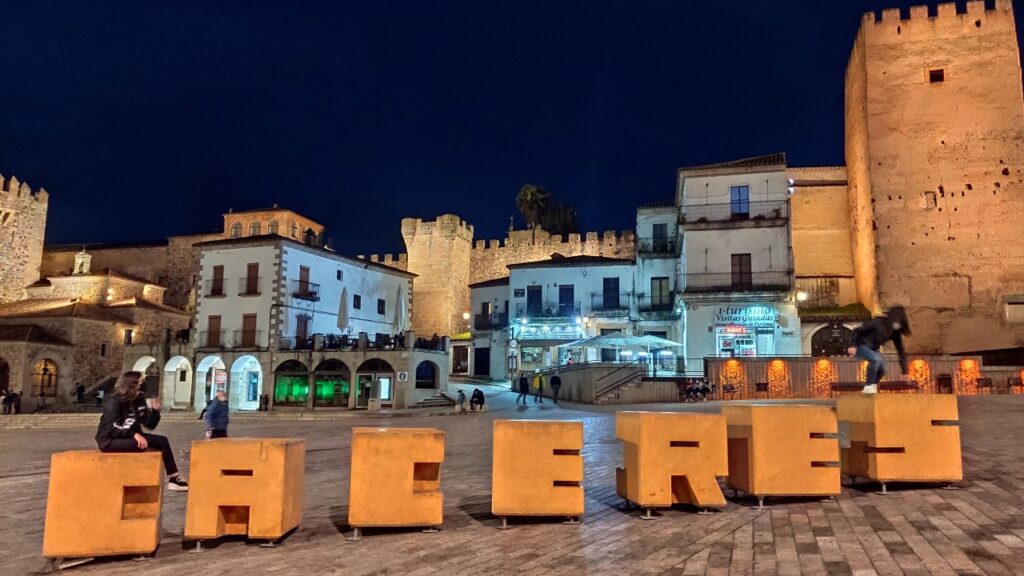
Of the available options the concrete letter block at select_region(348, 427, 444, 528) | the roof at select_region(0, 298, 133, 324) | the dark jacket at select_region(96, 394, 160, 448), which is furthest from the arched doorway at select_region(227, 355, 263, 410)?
A: the concrete letter block at select_region(348, 427, 444, 528)

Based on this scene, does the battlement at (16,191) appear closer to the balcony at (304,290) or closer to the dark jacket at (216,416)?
the balcony at (304,290)

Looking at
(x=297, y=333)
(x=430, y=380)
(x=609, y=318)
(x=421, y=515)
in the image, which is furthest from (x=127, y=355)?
(x=421, y=515)

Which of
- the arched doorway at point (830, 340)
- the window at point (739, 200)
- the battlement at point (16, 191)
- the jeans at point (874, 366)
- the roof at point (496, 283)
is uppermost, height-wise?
→ the battlement at point (16, 191)

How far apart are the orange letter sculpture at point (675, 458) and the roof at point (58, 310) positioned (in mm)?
46658

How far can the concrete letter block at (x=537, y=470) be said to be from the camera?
6656mm

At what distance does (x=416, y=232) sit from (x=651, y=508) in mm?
50559

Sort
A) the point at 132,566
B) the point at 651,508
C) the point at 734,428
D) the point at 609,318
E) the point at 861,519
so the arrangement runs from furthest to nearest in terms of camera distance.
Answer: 1. the point at 609,318
2. the point at 734,428
3. the point at 651,508
4. the point at 861,519
5. the point at 132,566

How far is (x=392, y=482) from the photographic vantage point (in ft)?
21.2

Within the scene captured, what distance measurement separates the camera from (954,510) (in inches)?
252

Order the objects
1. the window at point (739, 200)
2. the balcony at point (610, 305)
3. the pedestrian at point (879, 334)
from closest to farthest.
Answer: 1. the pedestrian at point (879, 334)
2. the window at point (739, 200)
3. the balcony at point (610, 305)

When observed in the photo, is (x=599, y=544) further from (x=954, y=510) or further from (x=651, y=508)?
(x=954, y=510)

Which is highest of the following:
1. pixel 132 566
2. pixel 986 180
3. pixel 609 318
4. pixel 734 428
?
pixel 986 180

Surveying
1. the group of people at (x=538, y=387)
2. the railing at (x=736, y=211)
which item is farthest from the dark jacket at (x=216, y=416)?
the railing at (x=736, y=211)

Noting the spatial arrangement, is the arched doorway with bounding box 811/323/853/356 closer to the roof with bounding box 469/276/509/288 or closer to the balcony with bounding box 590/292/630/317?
the balcony with bounding box 590/292/630/317
